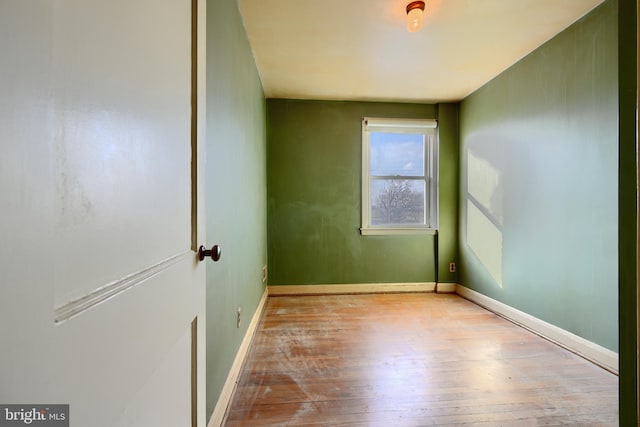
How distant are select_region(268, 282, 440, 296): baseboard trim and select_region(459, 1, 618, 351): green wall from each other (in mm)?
700

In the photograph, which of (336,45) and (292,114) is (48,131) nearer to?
(336,45)

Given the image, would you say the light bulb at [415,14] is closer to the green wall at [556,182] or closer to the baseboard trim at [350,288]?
the green wall at [556,182]

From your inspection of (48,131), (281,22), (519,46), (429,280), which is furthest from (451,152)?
(48,131)

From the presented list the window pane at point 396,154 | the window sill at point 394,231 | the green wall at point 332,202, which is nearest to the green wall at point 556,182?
the green wall at point 332,202

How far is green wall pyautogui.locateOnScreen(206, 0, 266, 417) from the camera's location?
1.34 m

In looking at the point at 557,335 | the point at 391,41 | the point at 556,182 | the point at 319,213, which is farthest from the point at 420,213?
the point at 391,41

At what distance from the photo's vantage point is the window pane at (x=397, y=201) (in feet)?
12.4

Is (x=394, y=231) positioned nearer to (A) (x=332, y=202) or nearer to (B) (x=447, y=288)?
(A) (x=332, y=202)

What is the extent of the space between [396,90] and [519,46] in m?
1.19

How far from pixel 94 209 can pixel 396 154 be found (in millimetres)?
3673

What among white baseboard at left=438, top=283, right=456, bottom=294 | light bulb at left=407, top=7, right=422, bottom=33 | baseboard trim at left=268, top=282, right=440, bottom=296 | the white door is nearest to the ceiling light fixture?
light bulb at left=407, top=7, right=422, bottom=33

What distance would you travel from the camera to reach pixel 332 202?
3693 millimetres

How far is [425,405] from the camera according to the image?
5.12 ft

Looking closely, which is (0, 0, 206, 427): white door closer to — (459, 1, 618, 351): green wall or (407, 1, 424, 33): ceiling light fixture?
(407, 1, 424, 33): ceiling light fixture
